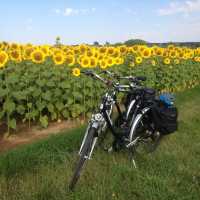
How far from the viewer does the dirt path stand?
21.9 feet

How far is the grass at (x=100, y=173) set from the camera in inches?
182

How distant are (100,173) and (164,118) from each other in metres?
1.12

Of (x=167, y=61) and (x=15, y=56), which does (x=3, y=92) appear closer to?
(x=15, y=56)

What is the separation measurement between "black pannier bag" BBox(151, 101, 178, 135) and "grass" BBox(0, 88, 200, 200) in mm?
485

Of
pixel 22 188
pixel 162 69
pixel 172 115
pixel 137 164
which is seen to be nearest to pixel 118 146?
pixel 137 164

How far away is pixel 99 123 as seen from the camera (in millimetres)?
4633

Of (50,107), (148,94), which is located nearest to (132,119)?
(148,94)

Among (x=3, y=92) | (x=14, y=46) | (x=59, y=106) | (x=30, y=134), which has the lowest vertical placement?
(x=30, y=134)

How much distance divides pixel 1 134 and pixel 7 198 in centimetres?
271

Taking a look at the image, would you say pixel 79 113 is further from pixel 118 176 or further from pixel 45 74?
pixel 118 176

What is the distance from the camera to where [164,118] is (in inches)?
216

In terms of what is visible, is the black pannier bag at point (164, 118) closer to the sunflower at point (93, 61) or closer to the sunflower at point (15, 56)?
the sunflower at point (93, 61)

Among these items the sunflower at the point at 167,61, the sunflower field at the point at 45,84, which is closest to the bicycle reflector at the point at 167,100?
the sunflower field at the point at 45,84

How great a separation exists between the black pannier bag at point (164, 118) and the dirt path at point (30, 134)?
2.29m
